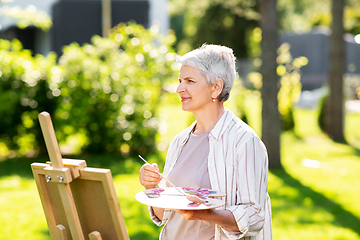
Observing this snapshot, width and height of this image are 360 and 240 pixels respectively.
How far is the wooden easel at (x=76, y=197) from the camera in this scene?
6.09ft

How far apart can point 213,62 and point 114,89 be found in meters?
6.66

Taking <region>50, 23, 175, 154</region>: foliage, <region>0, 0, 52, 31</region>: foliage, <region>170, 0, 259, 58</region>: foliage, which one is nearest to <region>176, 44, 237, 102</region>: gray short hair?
<region>50, 23, 175, 154</region>: foliage

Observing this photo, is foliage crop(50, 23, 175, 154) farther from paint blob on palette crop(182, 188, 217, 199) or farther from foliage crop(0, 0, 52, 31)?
paint blob on palette crop(182, 188, 217, 199)

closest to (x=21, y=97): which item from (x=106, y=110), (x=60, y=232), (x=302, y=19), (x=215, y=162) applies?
(x=106, y=110)

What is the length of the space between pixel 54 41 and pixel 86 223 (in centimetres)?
1812

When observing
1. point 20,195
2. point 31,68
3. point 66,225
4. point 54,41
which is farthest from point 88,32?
point 66,225

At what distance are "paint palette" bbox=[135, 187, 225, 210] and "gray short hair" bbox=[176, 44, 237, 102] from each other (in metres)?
0.60

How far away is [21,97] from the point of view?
320 inches

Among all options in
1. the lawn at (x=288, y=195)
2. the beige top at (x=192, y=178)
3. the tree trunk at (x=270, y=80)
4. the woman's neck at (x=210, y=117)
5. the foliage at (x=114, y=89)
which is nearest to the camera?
the beige top at (x=192, y=178)

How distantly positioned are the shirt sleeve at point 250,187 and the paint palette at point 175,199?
0.13 m

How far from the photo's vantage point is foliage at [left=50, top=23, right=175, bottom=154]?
8.41m

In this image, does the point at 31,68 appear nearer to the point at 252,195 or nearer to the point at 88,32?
the point at 252,195

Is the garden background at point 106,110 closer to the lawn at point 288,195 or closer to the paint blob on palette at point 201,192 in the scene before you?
the lawn at point 288,195

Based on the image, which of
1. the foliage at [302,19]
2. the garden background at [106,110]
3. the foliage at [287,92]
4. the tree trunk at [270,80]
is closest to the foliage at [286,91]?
the foliage at [287,92]
